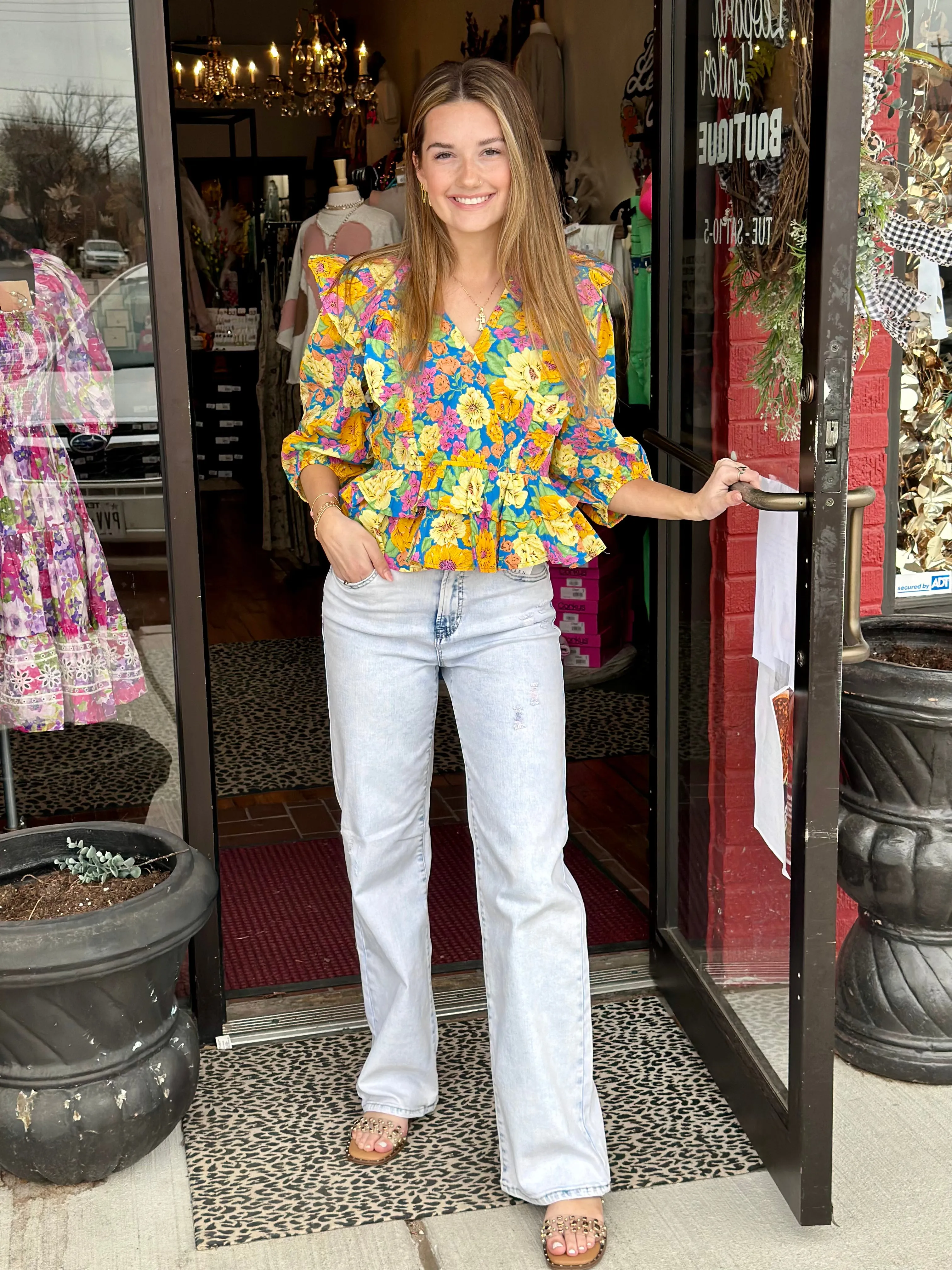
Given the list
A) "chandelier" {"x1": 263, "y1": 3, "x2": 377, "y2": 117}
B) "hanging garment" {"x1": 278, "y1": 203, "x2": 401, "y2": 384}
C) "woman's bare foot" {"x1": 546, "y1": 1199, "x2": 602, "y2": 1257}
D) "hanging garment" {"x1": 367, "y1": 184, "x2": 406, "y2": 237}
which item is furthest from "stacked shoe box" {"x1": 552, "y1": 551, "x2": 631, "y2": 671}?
"chandelier" {"x1": 263, "y1": 3, "x2": 377, "y2": 117}

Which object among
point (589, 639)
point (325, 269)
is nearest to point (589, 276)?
point (325, 269)

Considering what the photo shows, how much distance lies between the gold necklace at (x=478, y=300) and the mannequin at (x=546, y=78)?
3612 millimetres

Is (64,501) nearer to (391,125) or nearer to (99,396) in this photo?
(99,396)

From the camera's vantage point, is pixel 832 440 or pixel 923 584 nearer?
pixel 832 440

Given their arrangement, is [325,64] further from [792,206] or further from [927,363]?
[792,206]

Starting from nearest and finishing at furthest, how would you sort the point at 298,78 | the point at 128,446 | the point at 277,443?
the point at 128,446
the point at 277,443
the point at 298,78

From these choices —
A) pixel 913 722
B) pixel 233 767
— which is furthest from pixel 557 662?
pixel 233 767

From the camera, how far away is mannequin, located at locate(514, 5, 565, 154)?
543cm

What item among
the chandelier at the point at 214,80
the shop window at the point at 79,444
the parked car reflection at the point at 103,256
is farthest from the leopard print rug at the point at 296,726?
the chandelier at the point at 214,80

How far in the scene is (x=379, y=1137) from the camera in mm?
2330

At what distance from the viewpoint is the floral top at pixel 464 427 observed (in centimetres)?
201

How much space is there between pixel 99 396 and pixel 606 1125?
63.5 inches

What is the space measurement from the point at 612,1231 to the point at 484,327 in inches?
55.1

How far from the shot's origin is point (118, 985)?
85.9 inches
